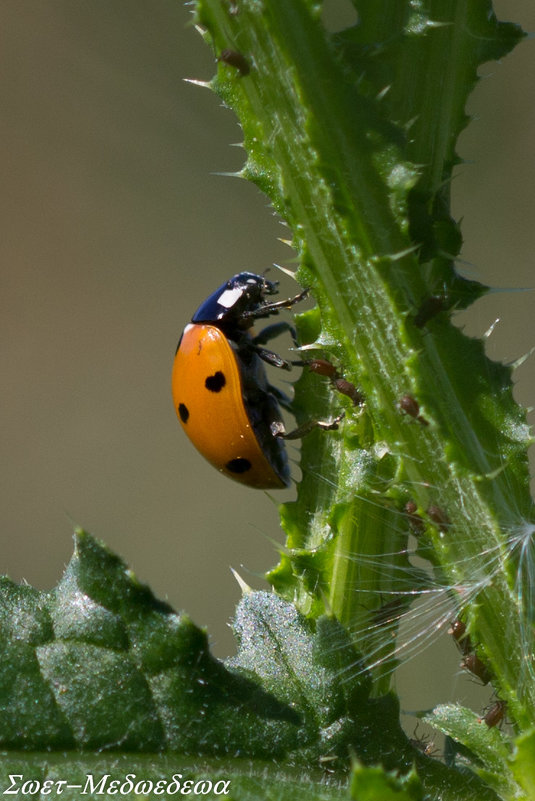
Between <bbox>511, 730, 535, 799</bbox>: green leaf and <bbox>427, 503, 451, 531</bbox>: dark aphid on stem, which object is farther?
<bbox>427, 503, 451, 531</bbox>: dark aphid on stem

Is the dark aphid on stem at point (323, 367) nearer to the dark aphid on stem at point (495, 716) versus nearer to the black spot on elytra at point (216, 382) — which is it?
the dark aphid on stem at point (495, 716)

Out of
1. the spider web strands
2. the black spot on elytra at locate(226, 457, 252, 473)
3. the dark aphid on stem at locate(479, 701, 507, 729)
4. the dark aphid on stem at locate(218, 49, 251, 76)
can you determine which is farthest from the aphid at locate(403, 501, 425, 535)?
the black spot on elytra at locate(226, 457, 252, 473)

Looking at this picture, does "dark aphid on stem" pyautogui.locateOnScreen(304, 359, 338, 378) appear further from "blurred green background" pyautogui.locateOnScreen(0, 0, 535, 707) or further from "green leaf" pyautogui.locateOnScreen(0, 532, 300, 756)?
"blurred green background" pyautogui.locateOnScreen(0, 0, 535, 707)

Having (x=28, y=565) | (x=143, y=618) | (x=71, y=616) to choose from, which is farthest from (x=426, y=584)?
(x=28, y=565)

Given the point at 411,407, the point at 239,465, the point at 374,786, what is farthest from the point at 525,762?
the point at 239,465

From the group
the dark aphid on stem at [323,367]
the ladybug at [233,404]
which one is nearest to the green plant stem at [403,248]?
the dark aphid on stem at [323,367]

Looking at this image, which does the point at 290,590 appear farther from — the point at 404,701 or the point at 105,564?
the point at 404,701
